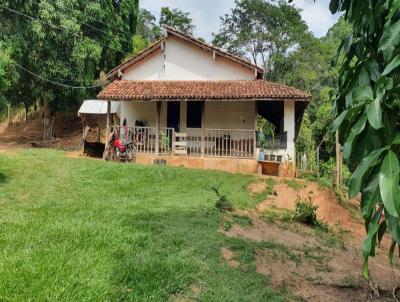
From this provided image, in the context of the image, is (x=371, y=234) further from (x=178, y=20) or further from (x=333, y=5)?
(x=178, y=20)

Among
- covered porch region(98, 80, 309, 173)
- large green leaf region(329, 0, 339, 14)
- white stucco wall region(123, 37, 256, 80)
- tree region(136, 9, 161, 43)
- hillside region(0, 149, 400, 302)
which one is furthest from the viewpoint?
tree region(136, 9, 161, 43)

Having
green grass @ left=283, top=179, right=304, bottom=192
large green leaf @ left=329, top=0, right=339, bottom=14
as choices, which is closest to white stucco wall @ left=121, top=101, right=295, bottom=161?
green grass @ left=283, top=179, right=304, bottom=192

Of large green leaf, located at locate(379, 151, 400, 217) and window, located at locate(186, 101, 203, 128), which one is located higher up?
window, located at locate(186, 101, 203, 128)

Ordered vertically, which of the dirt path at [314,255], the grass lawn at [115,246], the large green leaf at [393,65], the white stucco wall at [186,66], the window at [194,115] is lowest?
the dirt path at [314,255]

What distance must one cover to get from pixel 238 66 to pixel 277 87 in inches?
84.8

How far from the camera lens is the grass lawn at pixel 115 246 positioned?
14.6ft

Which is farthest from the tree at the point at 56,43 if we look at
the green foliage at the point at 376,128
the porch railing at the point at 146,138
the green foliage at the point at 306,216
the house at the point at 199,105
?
the green foliage at the point at 376,128

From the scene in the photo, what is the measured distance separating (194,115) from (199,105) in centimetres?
48

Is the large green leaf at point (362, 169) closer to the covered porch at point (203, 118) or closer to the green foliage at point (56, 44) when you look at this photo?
the covered porch at point (203, 118)

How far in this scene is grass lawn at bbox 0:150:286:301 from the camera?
4.44 metres

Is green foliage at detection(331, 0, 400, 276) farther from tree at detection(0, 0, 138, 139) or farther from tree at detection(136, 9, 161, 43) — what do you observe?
tree at detection(136, 9, 161, 43)

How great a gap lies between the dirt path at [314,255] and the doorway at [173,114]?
6.38 meters

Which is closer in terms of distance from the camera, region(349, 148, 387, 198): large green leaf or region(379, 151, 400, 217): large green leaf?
region(379, 151, 400, 217): large green leaf

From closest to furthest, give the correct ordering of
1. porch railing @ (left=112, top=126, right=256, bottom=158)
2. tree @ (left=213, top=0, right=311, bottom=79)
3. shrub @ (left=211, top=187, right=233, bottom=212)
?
shrub @ (left=211, top=187, right=233, bottom=212), porch railing @ (left=112, top=126, right=256, bottom=158), tree @ (left=213, top=0, right=311, bottom=79)
